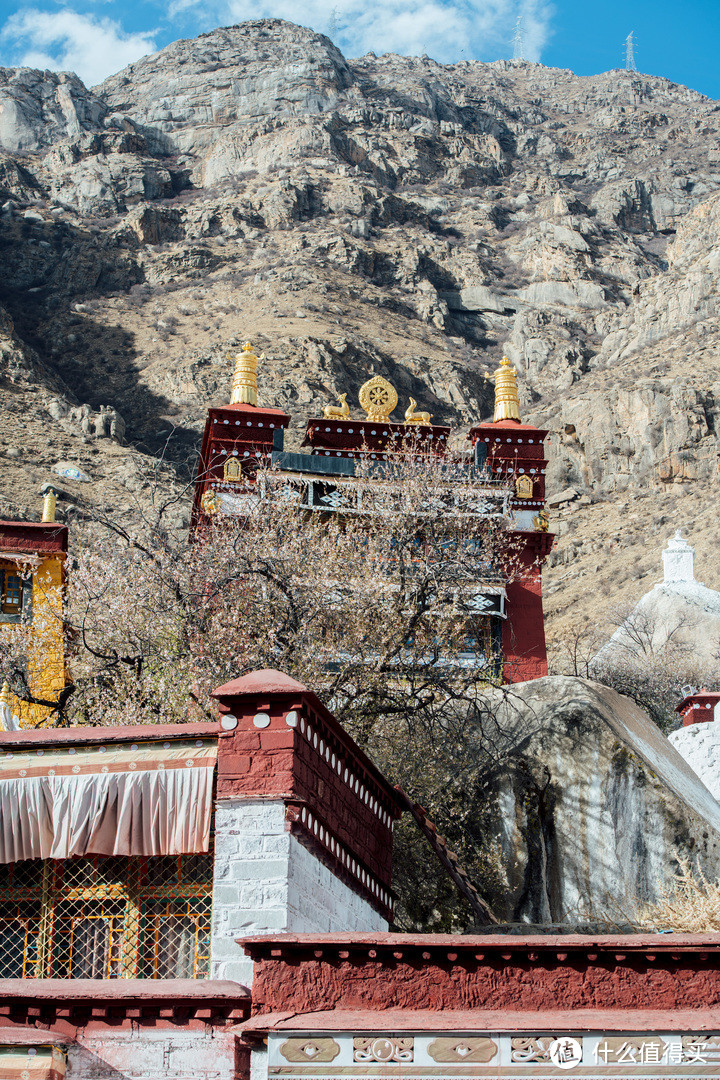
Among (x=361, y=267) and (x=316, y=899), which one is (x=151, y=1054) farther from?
(x=361, y=267)

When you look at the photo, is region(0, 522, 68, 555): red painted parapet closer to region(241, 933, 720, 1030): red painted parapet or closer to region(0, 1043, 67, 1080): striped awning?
region(0, 1043, 67, 1080): striped awning

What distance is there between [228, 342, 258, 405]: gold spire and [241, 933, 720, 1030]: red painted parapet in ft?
92.1

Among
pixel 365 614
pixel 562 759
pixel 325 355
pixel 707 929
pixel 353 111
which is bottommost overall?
pixel 707 929

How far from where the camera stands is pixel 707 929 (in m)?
11.3

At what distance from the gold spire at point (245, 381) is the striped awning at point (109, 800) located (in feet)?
83.0

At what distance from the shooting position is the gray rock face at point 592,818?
16.5 m

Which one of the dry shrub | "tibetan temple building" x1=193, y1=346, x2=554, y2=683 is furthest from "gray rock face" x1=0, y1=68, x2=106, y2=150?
the dry shrub

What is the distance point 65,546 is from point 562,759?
1790 centimetres

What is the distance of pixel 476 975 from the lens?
9.01 meters

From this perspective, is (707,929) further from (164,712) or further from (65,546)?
(65,546)

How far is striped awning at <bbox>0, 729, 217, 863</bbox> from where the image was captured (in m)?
11.3

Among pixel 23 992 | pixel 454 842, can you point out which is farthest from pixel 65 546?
pixel 23 992

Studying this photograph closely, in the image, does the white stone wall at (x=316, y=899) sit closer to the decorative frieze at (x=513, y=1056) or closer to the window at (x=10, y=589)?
the decorative frieze at (x=513, y=1056)

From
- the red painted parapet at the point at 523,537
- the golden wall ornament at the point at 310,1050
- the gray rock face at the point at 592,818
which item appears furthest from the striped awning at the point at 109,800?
the red painted parapet at the point at 523,537
